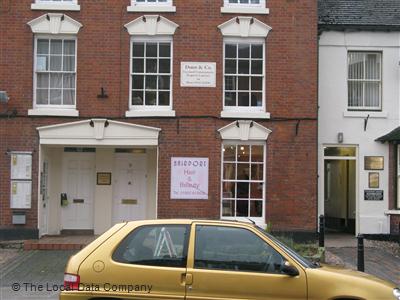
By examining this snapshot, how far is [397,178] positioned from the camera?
16.8 m

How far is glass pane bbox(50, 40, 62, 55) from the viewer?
15.8 m

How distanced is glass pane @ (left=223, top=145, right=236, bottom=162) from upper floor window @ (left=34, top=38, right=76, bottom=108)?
13.6 ft

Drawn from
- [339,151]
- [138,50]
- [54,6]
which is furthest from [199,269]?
[339,151]

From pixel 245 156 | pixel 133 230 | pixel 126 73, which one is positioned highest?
pixel 126 73

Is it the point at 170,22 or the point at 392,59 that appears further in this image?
the point at 392,59

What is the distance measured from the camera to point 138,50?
625 inches

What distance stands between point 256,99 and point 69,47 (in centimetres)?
512

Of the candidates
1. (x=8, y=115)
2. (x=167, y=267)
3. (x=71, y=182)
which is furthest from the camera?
(x=71, y=182)

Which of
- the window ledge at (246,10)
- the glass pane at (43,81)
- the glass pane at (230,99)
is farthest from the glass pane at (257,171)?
the glass pane at (43,81)

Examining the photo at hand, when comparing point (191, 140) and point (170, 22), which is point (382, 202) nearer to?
point (191, 140)

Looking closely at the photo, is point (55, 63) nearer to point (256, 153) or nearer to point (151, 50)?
point (151, 50)

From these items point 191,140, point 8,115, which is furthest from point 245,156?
point 8,115

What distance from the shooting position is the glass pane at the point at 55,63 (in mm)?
15759

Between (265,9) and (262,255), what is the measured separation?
1038 centimetres
